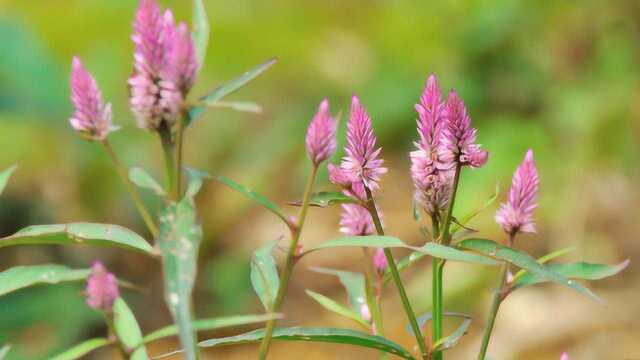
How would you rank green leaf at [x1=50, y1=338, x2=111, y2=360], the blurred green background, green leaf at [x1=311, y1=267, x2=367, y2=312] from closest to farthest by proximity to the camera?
1. green leaf at [x1=50, y1=338, x2=111, y2=360]
2. green leaf at [x1=311, y1=267, x2=367, y2=312]
3. the blurred green background

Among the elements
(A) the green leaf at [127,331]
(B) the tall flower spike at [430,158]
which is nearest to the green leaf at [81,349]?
(A) the green leaf at [127,331]

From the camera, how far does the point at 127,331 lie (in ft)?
2.84

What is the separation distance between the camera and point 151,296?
3.04 meters

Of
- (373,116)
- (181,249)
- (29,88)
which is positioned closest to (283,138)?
(373,116)

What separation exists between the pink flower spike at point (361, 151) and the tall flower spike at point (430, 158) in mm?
36

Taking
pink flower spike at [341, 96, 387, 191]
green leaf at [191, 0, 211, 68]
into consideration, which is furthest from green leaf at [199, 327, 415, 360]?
green leaf at [191, 0, 211, 68]

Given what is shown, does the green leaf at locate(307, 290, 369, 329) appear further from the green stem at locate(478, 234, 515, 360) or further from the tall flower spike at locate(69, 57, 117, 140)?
the tall flower spike at locate(69, 57, 117, 140)

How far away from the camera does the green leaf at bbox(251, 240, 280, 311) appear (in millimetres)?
863

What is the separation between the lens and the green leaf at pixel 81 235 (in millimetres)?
773

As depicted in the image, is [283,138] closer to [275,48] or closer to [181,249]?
[275,48]

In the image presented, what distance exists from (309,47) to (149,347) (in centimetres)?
156

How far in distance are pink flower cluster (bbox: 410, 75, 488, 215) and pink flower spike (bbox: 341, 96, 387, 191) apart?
0.04 meters

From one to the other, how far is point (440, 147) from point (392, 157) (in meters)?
2.66

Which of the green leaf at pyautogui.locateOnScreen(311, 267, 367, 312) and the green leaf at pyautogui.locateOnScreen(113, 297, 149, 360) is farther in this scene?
the green leaf at pyautogui.locateOnScreen(311, 267, 367, 312)
